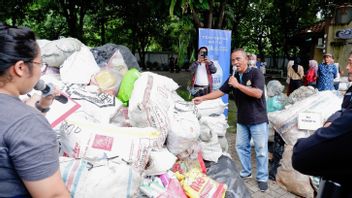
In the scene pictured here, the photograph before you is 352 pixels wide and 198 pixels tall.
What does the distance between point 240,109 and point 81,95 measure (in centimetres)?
163

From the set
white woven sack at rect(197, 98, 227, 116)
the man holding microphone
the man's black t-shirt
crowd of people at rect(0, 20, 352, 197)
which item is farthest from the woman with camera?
crowd of people at rect(0, 20, 352, 197)

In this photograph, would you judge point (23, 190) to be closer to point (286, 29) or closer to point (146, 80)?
point (146, 80)

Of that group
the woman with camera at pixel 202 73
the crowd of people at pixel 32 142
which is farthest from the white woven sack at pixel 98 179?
the woman with camera at pixel 202 73

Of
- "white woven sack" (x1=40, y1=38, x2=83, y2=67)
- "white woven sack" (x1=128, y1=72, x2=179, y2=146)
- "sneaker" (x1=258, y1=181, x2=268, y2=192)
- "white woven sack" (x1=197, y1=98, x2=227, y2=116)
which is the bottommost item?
"sneaker" (x1=258, y1=181, x2=268, y2=192)

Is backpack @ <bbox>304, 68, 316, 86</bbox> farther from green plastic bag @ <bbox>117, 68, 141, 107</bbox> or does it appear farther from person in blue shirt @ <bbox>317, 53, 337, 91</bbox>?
green plastic bag @ <bbox>117, 68, 141, 107</bbox>

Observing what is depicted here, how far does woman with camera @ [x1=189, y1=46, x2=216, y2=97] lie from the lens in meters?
5.57

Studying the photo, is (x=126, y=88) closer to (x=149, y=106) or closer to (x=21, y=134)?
(x=149, y=106)

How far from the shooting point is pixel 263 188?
3.43 metres

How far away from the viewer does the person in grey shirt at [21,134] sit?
1036 mm

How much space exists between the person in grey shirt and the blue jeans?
2582 millimetres

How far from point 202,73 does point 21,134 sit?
15.3ft

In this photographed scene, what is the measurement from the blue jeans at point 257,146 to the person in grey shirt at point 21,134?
2582 mm

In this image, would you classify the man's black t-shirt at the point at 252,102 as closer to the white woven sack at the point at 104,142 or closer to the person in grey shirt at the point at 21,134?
the white woven sack at the point at 104,142

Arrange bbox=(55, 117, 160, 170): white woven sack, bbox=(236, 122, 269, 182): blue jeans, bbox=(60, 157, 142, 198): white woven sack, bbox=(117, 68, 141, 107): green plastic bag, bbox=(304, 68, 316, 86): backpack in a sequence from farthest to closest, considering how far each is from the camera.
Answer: bbox=(304, 68, 316, 86): backpack, bbox=(236, 122, 269, 182): blue jeans, bbox=(117, 68, 141, 107): green plastic bag, bbox=(55, 117, 160, 170): white woven sack, bbox=(60, 157, 142, 198): white woven sack
